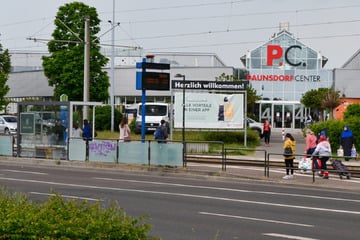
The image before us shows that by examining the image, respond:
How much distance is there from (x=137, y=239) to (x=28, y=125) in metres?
25.4

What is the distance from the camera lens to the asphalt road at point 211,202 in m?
12.8

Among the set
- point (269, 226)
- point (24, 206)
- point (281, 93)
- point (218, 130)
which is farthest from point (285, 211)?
point (281, 93)

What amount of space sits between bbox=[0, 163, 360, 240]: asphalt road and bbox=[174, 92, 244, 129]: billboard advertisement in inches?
510

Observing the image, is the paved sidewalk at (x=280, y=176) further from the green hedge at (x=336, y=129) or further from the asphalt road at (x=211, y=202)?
the green hedge at (x=336, y=129)

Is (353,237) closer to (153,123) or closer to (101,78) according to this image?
(153,123)

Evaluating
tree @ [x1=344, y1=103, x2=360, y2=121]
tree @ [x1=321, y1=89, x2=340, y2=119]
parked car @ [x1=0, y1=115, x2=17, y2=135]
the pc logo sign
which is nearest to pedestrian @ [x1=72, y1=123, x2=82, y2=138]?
tree @ [x1=344, y1=103, x2=360, y2=121]

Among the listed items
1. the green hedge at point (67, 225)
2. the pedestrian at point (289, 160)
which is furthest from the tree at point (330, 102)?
the green hedge at point (67, 225)

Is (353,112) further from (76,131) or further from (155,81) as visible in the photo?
(76,131)

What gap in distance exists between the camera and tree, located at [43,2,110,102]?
6250 centimetres

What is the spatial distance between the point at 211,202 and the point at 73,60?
4686cm

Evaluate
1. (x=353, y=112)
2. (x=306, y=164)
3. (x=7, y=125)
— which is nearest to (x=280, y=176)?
(x=306, y=164)

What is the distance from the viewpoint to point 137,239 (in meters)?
7.65

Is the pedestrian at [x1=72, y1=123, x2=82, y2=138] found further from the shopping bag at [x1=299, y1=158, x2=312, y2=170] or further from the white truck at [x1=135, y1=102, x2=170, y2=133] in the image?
the white truck at [x1=135, y1=102, x2=170, y2=133]

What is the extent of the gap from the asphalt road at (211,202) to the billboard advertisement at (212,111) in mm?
12962
